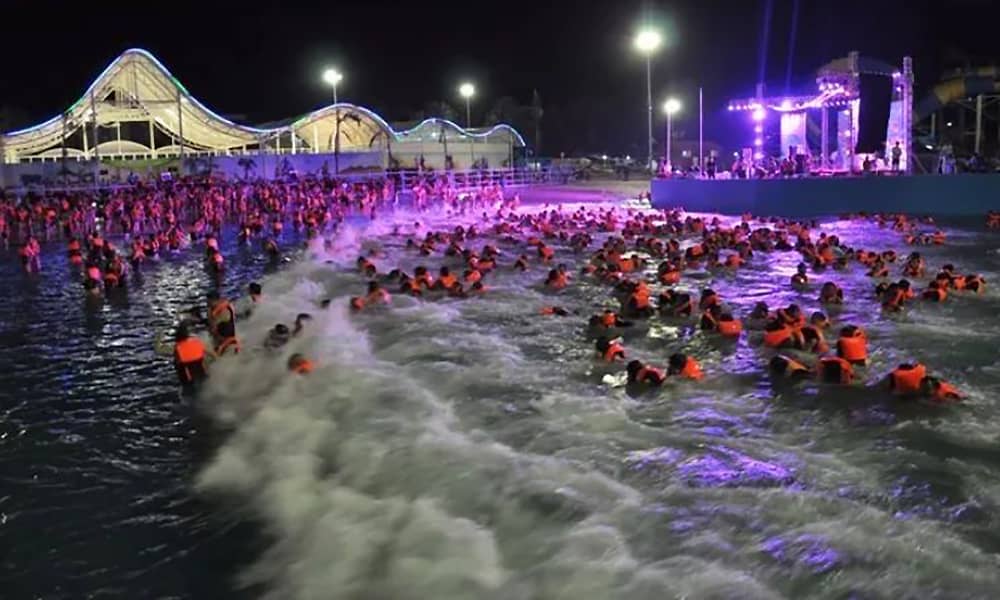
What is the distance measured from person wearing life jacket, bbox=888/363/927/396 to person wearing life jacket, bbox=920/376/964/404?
0.07 meters

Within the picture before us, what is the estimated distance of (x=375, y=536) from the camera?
7652mm

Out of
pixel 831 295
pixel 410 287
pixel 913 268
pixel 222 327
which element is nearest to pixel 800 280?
pixel 831 295

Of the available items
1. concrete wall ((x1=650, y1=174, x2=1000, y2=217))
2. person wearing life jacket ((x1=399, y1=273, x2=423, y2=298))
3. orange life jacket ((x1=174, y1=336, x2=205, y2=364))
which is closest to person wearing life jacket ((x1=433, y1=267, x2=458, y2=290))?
→ person wearing life jacket ((x1=399, y1=273, x2=423, y2=298))

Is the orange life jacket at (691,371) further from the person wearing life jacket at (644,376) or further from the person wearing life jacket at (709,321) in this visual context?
the person wearing life jacket at (709,321)

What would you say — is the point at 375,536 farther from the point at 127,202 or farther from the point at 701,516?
the point at 127,202

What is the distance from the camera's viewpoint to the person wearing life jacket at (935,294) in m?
17.5

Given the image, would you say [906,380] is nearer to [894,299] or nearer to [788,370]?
[788,370]

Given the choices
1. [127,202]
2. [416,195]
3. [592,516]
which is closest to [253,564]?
[592,516]

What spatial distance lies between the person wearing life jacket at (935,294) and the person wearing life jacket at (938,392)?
6787 mm

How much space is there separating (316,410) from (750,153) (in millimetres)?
36893

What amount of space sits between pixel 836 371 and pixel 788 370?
0.60 metres

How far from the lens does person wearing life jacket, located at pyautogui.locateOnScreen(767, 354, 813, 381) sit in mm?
12078

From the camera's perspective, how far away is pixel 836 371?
11.8 metres

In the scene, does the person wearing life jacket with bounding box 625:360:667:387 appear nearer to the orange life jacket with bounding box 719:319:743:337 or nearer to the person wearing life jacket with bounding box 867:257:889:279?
the orange life jacket with bounding box 719:319:743:337
